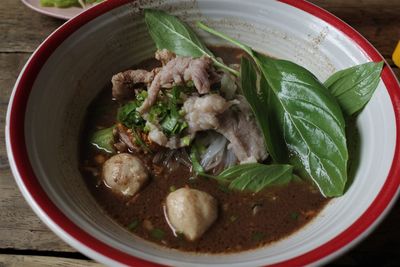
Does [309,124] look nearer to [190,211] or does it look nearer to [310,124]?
[310,124]

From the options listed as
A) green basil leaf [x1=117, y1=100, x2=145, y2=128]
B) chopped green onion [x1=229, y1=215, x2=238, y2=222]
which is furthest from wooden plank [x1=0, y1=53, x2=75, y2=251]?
chopped green onion [x1=229, y1=215, x2=238, y2=222]

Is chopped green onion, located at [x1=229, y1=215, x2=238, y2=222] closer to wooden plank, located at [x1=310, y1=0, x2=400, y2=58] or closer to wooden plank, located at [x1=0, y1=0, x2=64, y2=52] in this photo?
wooden plank, located at [x1=310, y1=0, x2=400, y2=58]

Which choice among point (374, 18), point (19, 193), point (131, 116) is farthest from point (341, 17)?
point (19, 193)

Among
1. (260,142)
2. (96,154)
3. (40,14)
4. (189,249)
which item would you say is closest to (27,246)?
(96,154)

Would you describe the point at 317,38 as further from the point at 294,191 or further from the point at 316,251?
the point at 316,251

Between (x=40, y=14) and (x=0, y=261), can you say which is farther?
(x=40, y=14)

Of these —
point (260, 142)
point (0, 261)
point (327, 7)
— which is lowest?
point (0, 261)
